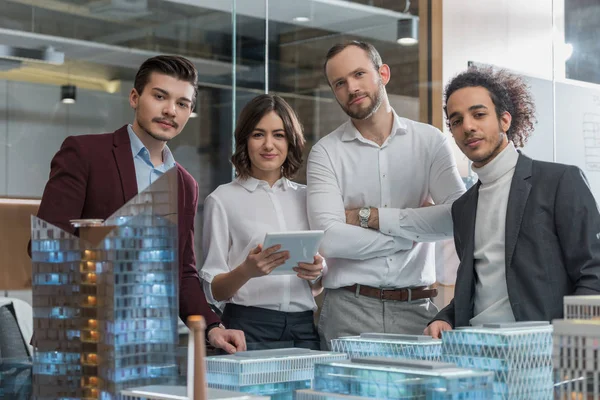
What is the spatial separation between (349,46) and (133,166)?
868 mm

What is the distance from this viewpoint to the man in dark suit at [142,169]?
2.30 meters

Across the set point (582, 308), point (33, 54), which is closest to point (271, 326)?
point (582, 308)

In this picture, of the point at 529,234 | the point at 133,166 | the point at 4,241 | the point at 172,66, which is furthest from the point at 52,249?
the point at 4,241

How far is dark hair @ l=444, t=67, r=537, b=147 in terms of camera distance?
249cm

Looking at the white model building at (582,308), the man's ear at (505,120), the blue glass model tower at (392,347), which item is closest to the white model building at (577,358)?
the white model building at (582,308)

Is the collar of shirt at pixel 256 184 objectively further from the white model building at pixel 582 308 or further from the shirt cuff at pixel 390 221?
the white model building at pixel 582 308

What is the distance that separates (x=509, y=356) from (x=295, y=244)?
34.2 inches

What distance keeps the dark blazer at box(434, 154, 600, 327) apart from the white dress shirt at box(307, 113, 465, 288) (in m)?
0.45

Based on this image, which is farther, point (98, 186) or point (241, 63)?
point (241, 63)

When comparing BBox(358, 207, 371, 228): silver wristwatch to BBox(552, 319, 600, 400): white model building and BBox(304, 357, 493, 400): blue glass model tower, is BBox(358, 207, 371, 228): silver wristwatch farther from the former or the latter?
BBox(552, 319, 600, 400): white model building

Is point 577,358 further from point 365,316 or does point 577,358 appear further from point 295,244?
point 365,316

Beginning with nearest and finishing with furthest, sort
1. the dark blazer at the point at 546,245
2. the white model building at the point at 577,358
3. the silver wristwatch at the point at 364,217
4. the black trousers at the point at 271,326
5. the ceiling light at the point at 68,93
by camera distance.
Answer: the white model building at the point at 577,358 < the dark blazer at the point at 546,245 < the black trousers at the point at 271,326 < the silver wristwatch at the point at 364,217 < the ceiling light at the point at 68,93

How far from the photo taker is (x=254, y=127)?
9.03 ft

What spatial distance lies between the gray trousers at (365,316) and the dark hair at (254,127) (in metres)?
0.45
